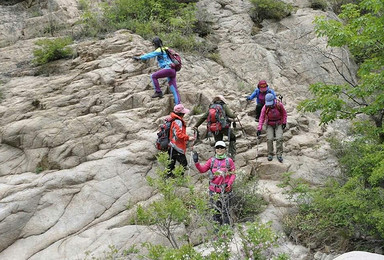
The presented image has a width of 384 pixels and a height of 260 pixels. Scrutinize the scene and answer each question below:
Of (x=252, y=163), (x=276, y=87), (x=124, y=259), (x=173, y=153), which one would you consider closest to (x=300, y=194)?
(x=252, y=163)

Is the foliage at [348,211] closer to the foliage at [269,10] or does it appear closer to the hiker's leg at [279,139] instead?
the hiker's leg at [279,139]

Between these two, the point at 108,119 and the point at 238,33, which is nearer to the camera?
the point at 108,119

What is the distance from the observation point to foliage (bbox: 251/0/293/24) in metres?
18.5

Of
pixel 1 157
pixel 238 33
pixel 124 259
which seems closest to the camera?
pixel 124 259

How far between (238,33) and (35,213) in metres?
13.4

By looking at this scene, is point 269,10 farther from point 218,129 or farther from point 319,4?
point 218,129

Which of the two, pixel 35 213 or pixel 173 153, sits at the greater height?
pixel 173 153

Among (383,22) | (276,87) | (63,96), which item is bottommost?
(276,87)

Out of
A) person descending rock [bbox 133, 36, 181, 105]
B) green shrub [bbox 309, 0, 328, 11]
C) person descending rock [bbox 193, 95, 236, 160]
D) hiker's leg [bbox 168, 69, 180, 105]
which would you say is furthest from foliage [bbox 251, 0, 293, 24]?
person descending rock [bbox 193, 95, 236, 160]

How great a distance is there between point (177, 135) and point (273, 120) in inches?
127

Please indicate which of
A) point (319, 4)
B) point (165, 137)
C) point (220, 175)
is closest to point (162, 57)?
point (165, 137)

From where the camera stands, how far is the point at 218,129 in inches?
380

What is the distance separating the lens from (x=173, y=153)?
911cm

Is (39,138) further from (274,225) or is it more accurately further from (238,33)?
(238,33)
